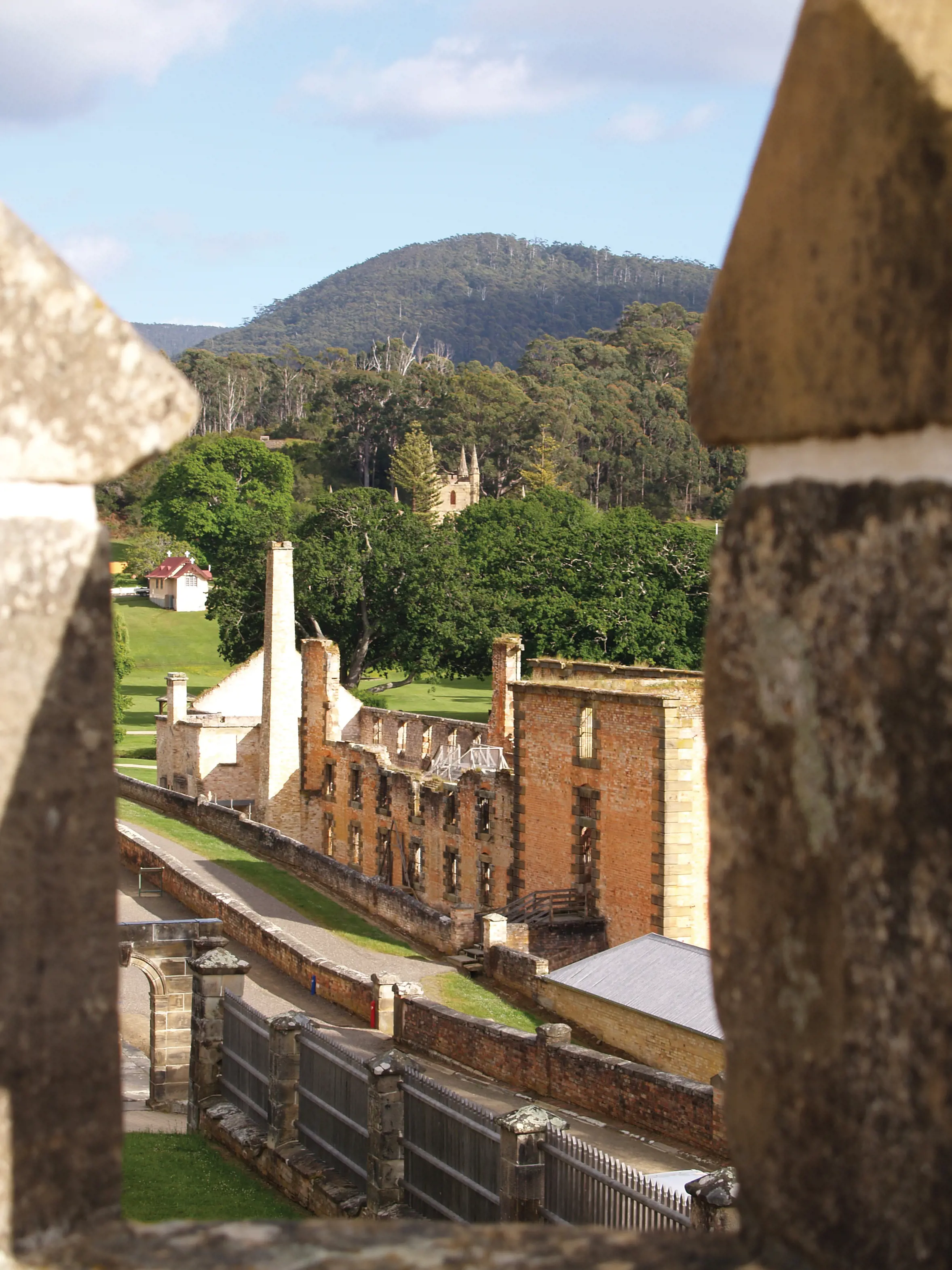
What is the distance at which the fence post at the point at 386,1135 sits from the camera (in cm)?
1377

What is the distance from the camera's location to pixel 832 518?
2.25m

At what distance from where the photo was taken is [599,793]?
96.1 feet

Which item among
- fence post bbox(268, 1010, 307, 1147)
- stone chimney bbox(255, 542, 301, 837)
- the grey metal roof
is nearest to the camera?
fence post bbox(268, 1010, 307, 1147)

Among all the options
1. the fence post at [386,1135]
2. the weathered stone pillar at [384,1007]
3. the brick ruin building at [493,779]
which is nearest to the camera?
the fence post at [386,1135]

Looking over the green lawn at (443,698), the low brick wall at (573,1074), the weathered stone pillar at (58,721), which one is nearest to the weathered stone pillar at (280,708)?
the green lawn at (443,698)

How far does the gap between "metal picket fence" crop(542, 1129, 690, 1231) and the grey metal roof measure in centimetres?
941

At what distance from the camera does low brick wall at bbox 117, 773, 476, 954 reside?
2922 cm

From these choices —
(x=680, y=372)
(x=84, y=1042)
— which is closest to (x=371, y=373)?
(x=680, y=372)

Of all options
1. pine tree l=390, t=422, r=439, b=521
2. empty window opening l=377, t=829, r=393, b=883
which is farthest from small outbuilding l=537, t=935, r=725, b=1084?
pine tree l=390, t=422, r=439, b=521

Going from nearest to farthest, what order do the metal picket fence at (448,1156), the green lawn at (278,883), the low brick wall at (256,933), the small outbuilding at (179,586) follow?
the metal picket fence at (448,1156)
the low brick wall at (256,933)
the green lawn at (278,883)
the small outbuilding at (179,586)

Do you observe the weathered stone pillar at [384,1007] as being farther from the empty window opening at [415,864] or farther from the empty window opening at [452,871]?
the empty window opening at [415,864]

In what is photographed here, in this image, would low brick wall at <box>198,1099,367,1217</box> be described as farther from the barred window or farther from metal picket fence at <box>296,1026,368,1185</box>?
the barred window

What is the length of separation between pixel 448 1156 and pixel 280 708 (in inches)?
1321

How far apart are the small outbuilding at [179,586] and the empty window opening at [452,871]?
57333 mm
